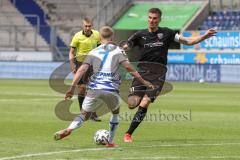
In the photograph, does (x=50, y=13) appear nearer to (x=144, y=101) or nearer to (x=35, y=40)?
(x=35, y=40)

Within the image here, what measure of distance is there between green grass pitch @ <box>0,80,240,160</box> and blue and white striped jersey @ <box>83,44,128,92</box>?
3.35 ft

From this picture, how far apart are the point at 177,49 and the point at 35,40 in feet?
31.6

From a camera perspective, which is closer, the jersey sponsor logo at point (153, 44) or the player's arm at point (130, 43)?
the player's arm at point (130, 43)

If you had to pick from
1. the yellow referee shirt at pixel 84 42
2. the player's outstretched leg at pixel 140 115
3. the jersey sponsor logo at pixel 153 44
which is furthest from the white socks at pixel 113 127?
the yellow referee shirt at pixel 84 42

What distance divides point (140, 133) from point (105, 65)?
3427mm

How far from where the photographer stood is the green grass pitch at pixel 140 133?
430 inches

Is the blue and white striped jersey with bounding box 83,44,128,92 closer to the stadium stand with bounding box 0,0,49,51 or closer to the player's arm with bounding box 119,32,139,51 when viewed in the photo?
the player's arm with bounding box 119,32,139,51

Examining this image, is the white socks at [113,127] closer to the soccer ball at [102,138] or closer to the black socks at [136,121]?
the soccer ball at [102,138]

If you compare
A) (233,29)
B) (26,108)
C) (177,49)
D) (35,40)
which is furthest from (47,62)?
(26,108)

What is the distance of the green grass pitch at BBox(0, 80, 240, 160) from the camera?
35.8ft

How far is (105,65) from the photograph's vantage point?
1161cm

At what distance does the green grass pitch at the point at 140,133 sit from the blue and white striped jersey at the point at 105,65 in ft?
3.35

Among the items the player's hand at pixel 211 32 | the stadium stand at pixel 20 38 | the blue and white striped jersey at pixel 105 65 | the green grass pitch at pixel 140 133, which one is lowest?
the stadium stand at pixel 20 38

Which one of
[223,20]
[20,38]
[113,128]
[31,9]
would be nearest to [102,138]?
[113,128]
